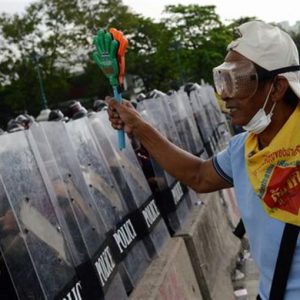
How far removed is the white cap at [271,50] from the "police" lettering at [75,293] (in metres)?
1.50

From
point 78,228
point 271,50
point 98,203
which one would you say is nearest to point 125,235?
point 98,203

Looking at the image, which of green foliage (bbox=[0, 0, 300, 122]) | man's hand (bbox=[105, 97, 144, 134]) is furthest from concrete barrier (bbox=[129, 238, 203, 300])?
green foliage (bbox=[0, 0, 300, 122])

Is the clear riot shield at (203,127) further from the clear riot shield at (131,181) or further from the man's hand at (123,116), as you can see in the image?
the man's hand at (123,116)

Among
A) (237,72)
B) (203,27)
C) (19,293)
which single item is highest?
(237,72)

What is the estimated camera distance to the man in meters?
2.10

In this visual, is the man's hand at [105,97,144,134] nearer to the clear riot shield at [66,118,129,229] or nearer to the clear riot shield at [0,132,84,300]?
the clear riot shield at [0,132,84,300]

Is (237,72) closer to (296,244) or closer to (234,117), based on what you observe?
(234,117)

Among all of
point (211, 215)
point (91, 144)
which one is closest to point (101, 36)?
point (91, 144)

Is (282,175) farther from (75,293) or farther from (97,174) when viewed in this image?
(97,174)

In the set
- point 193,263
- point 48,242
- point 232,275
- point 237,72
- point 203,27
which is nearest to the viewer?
point 237,72

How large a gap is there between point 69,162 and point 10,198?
2.83 feet

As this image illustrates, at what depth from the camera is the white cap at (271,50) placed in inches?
85.2

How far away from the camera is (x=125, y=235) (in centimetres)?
411

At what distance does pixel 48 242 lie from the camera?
2846 millimetres
